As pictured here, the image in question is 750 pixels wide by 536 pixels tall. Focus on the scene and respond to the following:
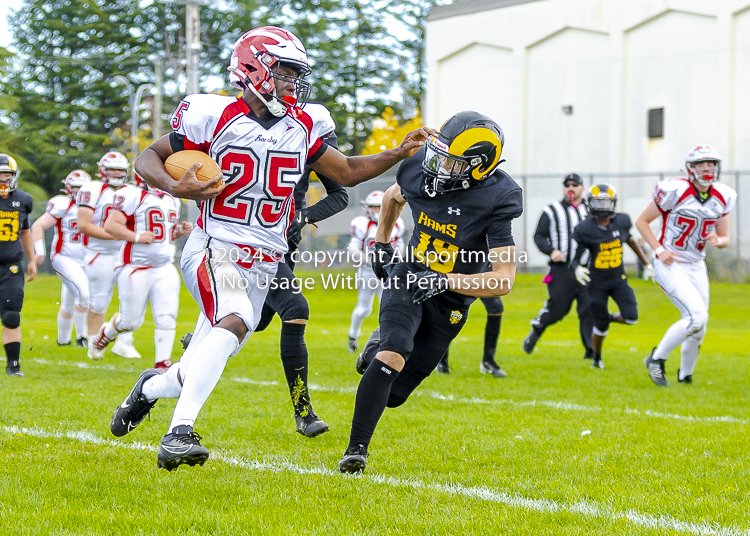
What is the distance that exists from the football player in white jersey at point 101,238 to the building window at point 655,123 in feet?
59.5

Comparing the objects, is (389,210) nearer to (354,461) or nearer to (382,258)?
(382,258)

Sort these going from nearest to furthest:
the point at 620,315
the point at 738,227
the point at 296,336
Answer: the point at 296,336
the point at 620,315
the point at 738,227

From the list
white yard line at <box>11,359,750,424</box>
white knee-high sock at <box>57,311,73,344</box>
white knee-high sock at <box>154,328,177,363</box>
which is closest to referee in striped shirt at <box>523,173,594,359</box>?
white yard line at <box>11,359,750,424</box>

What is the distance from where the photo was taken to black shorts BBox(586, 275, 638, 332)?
9570 mm

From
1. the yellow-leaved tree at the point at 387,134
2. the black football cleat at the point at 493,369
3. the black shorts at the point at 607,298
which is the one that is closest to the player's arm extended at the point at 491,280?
the black football cleat at the point at 493,369

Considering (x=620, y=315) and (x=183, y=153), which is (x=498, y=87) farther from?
(x=183, y=153)

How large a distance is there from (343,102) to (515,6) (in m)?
9.35

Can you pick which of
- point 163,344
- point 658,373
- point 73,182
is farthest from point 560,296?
point 73,182

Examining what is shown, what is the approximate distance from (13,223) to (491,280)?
5.25 meters

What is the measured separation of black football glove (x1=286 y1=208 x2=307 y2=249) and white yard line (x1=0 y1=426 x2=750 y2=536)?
1.53 metres

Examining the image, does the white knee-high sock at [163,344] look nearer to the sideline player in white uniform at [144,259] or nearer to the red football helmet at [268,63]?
the sideline player in white uniform at [144,259]

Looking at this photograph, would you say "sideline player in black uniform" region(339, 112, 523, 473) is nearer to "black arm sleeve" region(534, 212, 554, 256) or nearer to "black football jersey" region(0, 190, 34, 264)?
"black football jersey" region(0, 190, 34, 264)

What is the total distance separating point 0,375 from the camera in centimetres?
766

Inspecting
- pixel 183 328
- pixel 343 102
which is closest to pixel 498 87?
pixel 343 102
